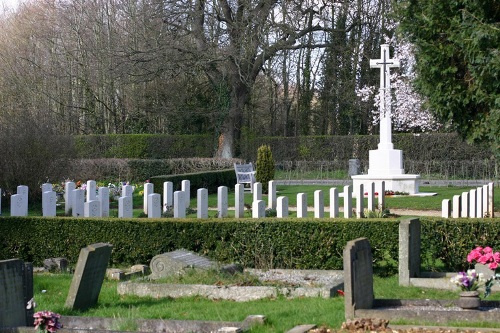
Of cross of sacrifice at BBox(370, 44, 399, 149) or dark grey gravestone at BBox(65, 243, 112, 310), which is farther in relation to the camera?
cross of sacrifice at BBox(370, 44, 399, 149)

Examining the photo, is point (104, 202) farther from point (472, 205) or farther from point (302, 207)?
point (472, 205)

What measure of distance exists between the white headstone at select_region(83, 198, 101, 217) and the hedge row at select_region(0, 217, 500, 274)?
1426 mm

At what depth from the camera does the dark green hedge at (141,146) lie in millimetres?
39750

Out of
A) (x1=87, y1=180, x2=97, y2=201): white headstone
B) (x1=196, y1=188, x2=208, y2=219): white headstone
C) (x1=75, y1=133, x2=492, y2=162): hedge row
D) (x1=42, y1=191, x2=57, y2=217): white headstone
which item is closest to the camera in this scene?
(x1=196, y1=188, x2=208, y2=219): white headstone

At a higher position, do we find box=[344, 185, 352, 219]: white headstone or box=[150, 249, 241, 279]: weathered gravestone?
box=[344, 185, 352, 219]: white headstone

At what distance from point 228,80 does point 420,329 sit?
3240 centimetres

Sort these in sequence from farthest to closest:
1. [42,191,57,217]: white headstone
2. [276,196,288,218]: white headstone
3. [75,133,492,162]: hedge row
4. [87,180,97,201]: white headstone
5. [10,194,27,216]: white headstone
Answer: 1. [75,133,492,162]: hedge row
2. [87,180,97,201]: white headstone
3. [42,191,57,217]: white headstone
4. [10,194,27,216]: white headstone
5. [276,196,288,218]: white headstone

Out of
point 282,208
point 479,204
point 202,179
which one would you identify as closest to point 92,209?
point 282,208

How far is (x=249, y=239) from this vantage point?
12758 mm

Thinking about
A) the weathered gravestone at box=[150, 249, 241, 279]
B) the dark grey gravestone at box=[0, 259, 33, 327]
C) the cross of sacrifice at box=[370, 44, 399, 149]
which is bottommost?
the weathered gravestone at box=[150, 249, 241, 279]

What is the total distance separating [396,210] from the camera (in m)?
21.4

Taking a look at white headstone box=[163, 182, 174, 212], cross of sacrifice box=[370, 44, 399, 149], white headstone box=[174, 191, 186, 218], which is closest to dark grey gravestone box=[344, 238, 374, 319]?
white headstone box=[174, 191, 186, 218]

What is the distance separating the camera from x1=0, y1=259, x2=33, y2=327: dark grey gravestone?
24.7 ft

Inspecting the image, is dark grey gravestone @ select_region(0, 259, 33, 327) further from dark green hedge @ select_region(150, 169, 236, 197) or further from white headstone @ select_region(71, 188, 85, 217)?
dark green hedge @ select_region(150, 169, 236, 197)
